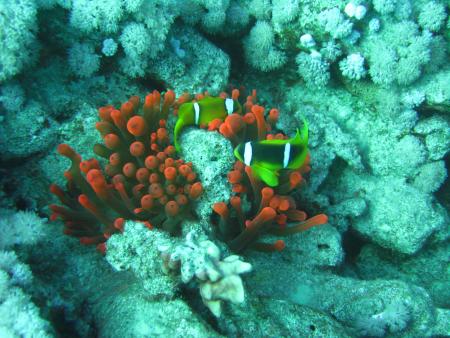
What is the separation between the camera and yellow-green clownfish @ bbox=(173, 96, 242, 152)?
109 inches

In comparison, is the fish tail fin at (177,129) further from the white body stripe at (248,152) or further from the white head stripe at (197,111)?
the white body stripe at (248,152)

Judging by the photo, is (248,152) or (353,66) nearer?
(248,152)

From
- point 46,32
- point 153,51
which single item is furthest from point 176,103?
point 46,32

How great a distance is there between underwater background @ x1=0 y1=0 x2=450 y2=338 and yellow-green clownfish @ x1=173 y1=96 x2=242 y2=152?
0.06 feet

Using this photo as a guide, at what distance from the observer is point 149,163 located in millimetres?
2426

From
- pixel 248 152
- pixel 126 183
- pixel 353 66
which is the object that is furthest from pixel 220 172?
pixel 353 66

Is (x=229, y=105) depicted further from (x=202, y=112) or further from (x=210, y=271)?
(x=210, y=271)

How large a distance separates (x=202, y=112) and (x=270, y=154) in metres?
0.73

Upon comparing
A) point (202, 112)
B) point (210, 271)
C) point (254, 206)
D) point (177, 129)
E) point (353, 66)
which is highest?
point (353, 66)

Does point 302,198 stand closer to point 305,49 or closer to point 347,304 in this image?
point 347,304

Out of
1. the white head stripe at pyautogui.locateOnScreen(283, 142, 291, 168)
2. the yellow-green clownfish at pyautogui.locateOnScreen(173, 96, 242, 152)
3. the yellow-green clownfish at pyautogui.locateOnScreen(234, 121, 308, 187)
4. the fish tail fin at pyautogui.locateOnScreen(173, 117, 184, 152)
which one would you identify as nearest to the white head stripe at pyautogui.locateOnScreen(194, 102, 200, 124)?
the yellow-green clownfish at pyautogui.locateOnScreen(173, 96, 242, 152)

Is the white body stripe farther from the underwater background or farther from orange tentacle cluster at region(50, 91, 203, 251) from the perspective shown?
orange tentacle cluster at region(50, 91, 203, 251)

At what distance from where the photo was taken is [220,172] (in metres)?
2.50

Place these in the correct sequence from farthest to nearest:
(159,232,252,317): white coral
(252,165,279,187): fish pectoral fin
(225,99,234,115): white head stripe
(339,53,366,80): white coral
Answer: (339,53,366,80): white coral
(225,99,234,115): white head stripe
(252,165,279,187): fish pectoral fin
(159,232,252,317): white coral
